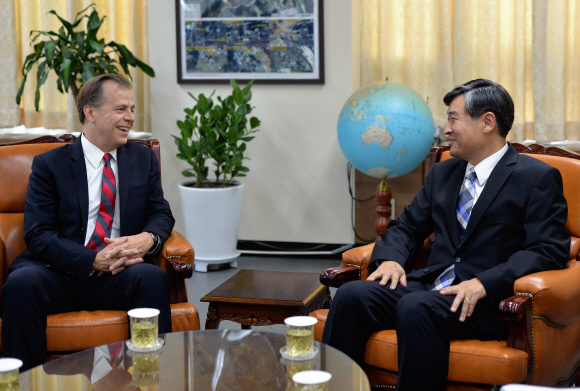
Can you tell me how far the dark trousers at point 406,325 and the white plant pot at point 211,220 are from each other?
85.7 inches

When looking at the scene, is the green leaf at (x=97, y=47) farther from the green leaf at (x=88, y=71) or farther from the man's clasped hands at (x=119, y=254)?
the man's clasped hands at (x=119, y=254)

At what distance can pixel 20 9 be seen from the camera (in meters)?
5.20

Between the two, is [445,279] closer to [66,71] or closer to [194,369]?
[194,369]

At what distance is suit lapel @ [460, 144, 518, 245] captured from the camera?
228 centimetres

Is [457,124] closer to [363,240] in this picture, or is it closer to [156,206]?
[156,206]

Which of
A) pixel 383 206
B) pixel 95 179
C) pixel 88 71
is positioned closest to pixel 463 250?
pixel 95 179

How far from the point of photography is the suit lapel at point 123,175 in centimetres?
262

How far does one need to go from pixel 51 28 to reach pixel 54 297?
355 cm

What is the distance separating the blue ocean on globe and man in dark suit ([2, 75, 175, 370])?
60.9 inches

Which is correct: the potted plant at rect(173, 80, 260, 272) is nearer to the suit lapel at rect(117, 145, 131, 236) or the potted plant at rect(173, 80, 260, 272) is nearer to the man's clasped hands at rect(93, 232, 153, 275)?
the suit lapel at rect(117, 145, 131, 236)

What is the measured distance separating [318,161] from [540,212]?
2.63 m

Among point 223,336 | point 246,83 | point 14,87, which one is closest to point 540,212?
point 223,336

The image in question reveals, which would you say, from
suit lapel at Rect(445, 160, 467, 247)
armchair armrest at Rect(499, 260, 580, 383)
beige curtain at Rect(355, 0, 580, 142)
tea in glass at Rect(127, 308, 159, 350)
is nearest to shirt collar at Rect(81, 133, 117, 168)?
tea in glass at Rect(127, 308, 159, 350)

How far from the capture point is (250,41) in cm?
468
